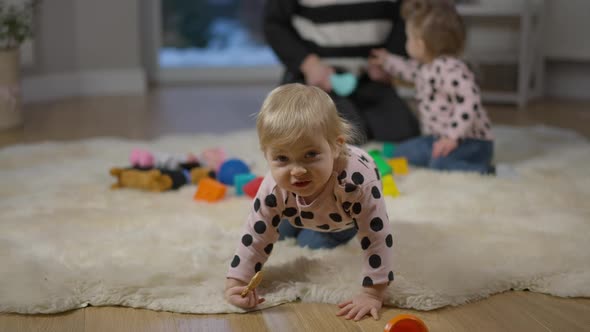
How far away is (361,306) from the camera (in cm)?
102

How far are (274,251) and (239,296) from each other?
0.21 m

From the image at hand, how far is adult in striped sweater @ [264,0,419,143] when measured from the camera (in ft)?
7.14

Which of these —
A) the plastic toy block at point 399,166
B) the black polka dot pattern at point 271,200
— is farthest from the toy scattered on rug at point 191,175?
the black polka dot pattern at point 271,200

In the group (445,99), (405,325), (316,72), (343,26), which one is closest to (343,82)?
(316,72)

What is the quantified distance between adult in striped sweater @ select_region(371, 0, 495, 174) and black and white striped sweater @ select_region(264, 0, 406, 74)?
0.29 m

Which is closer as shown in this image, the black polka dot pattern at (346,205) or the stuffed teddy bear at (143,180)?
the black polka dot pattern at (346,205)

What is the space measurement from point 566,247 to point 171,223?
0.76 m

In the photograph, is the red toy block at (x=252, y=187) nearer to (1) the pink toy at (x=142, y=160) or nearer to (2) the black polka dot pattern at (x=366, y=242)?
(1) the pink toy at (x=142, y=160)

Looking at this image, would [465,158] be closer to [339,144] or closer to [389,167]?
[389,167]

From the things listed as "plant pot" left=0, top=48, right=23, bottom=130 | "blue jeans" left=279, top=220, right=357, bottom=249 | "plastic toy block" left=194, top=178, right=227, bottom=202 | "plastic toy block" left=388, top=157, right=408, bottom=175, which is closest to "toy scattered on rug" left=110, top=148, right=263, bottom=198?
"plastic toy block" left=194, top=178, right=227, bottom=202

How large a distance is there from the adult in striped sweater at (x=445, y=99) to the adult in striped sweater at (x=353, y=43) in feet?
0.85

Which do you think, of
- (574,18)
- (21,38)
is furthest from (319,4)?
(574,18)

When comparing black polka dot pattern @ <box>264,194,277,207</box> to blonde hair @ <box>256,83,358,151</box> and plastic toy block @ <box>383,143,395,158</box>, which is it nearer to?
blonde hair @ <box>256,83,358,151</box>

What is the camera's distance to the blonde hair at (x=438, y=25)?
182 centimetres
